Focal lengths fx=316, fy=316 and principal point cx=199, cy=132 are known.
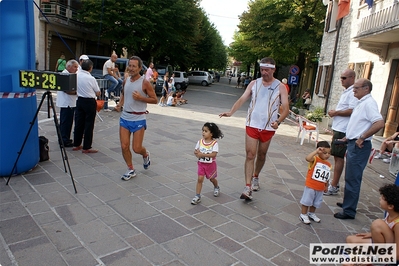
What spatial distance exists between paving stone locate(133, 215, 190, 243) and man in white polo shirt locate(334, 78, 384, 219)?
84.2 inches

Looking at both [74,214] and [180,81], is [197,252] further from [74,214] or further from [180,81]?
[180,81]

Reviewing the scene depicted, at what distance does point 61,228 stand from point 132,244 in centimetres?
78

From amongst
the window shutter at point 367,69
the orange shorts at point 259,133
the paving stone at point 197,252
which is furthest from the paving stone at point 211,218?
the window shutter at point 367,69

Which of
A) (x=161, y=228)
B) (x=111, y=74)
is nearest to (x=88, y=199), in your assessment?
(x=161, y=228)

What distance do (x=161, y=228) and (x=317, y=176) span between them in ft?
6.17

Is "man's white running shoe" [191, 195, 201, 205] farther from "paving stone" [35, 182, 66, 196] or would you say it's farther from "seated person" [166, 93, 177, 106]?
"seated person" [166, 93, 177, 106]

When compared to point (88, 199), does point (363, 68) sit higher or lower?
higher

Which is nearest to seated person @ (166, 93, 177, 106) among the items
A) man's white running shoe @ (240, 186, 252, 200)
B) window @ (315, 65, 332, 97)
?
window @ (315, 65, 332, 97)

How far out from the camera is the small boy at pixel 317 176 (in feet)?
12.1

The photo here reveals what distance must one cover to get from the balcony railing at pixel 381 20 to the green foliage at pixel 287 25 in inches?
374

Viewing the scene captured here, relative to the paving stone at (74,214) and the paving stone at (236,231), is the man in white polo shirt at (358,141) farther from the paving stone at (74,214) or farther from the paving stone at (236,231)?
the paving stone at (74,214)

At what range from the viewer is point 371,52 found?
10.8 m

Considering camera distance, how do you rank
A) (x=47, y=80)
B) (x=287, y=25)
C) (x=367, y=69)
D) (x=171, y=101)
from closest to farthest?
(x=47, y=80), (x=367, y=69), (x=171, y=101), (x=287, y=25)

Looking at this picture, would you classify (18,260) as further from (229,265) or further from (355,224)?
(355,224)
